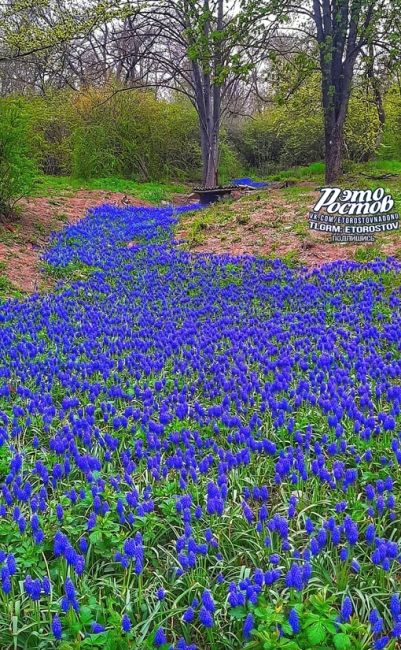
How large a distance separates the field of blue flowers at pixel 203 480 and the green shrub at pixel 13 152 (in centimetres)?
698

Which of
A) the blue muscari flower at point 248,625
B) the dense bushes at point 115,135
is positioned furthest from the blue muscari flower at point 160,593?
the dense bushes at point 115,135

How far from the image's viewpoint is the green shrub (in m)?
12.6

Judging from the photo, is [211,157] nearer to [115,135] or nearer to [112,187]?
[112,187]

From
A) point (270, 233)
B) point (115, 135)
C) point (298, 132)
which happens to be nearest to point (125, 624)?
point (270, 233)

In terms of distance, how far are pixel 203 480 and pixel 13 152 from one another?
11.2 meters

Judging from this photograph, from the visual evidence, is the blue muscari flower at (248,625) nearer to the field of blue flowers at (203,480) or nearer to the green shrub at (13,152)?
the field of blue flowers at (203,480)

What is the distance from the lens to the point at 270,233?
40.3ft

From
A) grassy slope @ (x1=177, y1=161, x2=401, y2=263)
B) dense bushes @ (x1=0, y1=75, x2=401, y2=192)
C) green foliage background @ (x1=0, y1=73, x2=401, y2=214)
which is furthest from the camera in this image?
dense bushes @ (x1=0, y1=75, x2=401, y2=192)

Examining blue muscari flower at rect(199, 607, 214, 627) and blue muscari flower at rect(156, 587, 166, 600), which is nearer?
blue muscari flower at rect(199, 607, 214, 627)

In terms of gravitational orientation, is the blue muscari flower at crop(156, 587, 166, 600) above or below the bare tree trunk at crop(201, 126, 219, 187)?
below

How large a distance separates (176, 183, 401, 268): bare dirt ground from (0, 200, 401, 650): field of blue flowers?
348 centimetres

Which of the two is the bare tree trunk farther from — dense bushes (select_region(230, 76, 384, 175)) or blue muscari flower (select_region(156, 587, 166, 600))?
blue muscari flower (select_region(156, 587, 166, 600))

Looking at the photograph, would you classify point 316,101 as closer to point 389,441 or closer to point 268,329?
point 268,329

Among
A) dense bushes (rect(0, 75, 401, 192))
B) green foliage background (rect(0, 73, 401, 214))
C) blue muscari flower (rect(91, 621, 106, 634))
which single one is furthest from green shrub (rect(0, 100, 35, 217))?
blue muscari flower (rect(91, 621, 106, 634))
